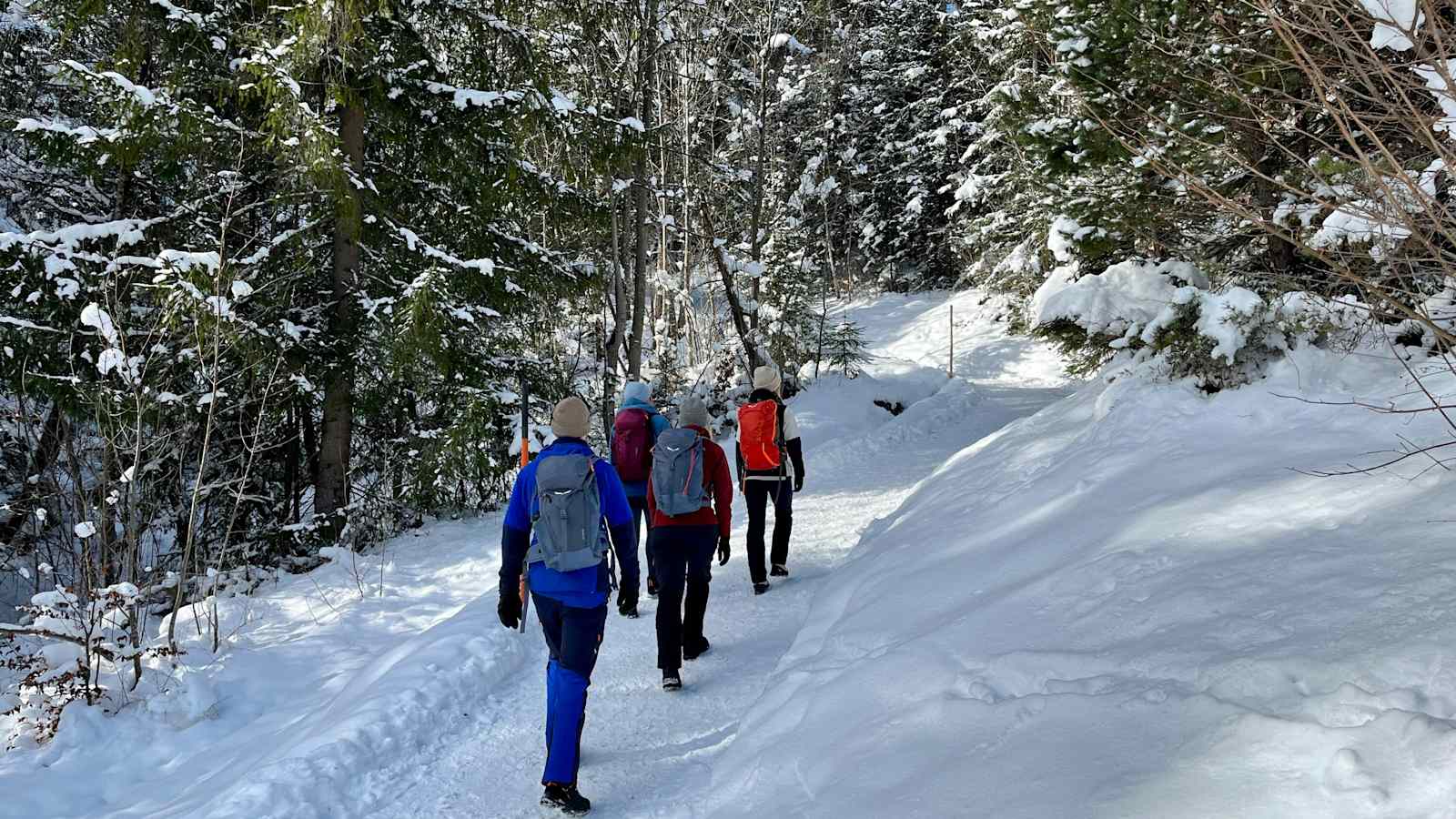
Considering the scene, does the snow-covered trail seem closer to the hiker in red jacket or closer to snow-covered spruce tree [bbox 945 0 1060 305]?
the hiker in red jacket

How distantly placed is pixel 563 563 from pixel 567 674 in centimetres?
58

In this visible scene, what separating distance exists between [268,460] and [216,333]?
6.36 metres

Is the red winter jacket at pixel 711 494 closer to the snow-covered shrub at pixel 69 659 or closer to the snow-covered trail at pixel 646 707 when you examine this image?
the snow-covered trail at pixel 646 707

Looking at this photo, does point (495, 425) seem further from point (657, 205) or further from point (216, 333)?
point (657, 205)

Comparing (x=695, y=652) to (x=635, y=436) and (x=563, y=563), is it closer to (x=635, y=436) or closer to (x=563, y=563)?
(x=635, y=436)

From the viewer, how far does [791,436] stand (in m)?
7.77

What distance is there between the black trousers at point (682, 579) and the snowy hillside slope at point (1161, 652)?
79 centimetres

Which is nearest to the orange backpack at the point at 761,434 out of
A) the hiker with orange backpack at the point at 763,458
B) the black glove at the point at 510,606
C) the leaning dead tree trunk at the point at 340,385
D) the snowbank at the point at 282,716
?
the hiker with orange backpack at the point at 763,458

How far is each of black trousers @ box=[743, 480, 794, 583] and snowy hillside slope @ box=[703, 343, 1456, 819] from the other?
1022 millimetres

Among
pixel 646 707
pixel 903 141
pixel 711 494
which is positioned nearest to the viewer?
pixel 646 707

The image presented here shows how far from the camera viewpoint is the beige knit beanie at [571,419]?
14.9ft

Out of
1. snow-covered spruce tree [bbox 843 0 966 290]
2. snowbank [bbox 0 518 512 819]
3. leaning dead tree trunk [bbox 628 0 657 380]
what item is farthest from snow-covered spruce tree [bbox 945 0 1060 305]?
snowbank [bbox 0 518 512 819]

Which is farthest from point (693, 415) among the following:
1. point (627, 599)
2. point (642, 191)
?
point (642, 191)

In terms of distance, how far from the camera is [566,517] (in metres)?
4.33
